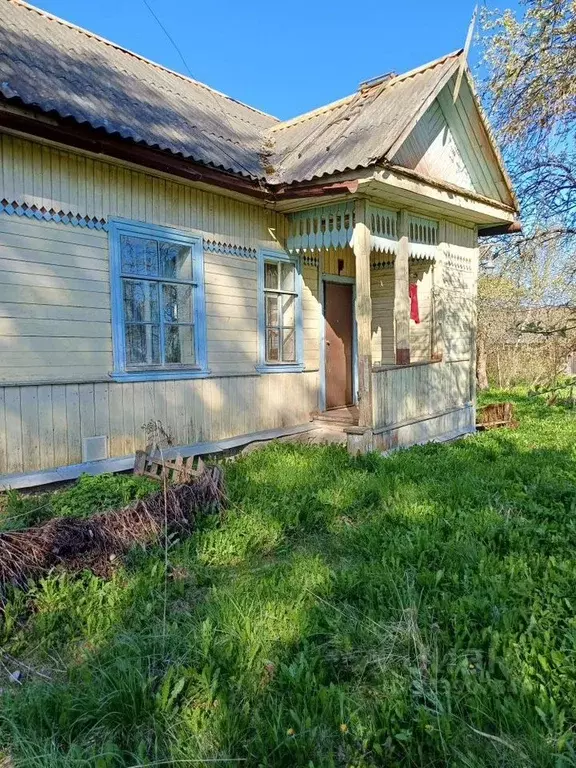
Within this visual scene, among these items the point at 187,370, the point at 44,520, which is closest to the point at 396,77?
the point at 187,370

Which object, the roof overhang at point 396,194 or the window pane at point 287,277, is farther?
the window pane at point 287,277

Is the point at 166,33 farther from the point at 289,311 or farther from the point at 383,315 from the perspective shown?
the point at 383,315

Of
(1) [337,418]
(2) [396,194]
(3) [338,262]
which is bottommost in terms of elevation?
(1) [337,418]

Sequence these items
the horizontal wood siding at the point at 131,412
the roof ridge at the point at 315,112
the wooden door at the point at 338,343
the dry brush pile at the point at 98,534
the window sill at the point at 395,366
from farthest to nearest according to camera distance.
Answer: the wooden door at the point at 338,343 < the roof ridge at the point at 315,112 < the window sill at the point at 395,366 < the horizontal wood siding at the point at 131,412 < the dry brush pile at the point at 98,534

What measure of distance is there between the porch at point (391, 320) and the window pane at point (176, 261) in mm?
1809

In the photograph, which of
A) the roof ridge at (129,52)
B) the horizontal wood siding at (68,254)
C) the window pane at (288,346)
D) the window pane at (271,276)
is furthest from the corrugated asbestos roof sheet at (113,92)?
the window pane at (288,346)

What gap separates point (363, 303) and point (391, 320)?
3130 millimetres

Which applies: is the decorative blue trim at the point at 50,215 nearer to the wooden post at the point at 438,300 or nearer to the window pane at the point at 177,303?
the window pane at the point at 177,303

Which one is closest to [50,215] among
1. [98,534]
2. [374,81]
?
[98,534]

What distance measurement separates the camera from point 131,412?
5.73 metres

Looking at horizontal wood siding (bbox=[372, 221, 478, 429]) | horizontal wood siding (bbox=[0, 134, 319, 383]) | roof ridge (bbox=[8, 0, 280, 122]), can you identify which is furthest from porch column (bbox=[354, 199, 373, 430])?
roof ridge (bbox=[8, 0, 280, 122])

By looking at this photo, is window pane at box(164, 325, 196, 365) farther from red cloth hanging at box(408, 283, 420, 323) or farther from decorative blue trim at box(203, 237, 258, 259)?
red cloth hanging at box(408, 283, 420, 323)

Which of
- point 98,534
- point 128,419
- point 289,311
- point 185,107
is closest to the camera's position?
point 98,534

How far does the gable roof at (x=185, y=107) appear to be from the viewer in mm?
5164
